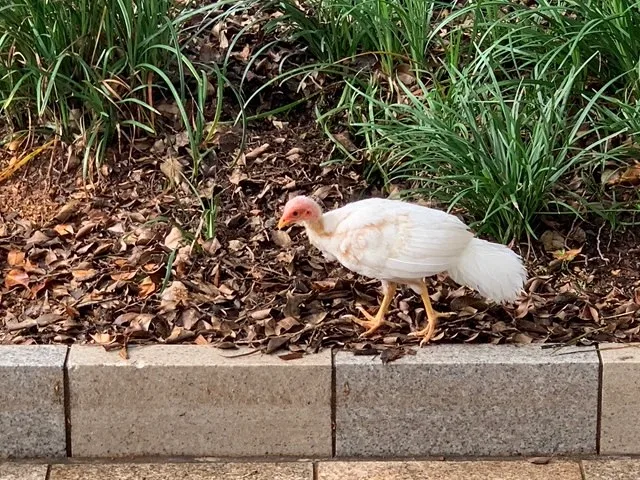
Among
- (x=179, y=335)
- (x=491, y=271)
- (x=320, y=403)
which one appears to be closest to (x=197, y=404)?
(x=179, y=335)

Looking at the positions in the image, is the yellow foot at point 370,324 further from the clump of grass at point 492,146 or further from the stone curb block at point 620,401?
the stone curb block at point 620,401

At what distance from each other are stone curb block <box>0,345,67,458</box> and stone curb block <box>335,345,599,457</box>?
94 centimetres

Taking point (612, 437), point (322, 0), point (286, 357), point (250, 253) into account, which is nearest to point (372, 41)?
point (322, 0)

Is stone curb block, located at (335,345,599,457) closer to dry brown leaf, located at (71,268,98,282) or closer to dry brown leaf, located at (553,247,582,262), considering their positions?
dry brown leaf, located at (553,247,582,262)

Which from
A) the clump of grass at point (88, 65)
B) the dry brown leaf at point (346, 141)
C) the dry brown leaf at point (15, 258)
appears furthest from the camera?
the dry brown leaf at point (346, 141)

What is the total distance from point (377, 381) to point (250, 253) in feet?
2.93

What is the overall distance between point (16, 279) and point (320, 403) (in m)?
1.33

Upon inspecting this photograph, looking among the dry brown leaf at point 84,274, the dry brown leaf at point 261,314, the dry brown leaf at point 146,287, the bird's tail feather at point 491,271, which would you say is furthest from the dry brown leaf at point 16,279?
the bird's tail feather at point 491,271

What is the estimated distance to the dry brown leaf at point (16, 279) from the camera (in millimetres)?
4219

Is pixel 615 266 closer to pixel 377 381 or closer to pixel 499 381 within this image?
pixel 499 381

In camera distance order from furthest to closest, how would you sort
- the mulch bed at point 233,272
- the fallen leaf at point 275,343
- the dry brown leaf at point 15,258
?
the dry brown leaf at point 15,258
the mulch bed at point 233,272
the fallen leaf at point 275,343

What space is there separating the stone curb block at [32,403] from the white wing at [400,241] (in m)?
1.05

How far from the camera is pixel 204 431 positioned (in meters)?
3.76

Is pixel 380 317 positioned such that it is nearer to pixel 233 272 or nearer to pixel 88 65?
pixel 233 272
